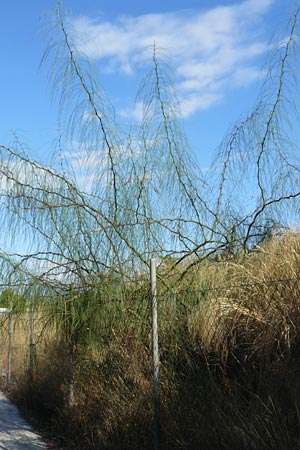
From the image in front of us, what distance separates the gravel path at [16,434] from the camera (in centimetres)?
729

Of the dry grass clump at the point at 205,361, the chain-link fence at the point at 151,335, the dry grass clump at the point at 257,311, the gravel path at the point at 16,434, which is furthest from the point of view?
the gravel path at the point at 16,434

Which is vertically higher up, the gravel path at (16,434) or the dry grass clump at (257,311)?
the dry grass clump at (257,311)

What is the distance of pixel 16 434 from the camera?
27.0 feet

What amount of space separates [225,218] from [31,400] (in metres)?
A: 5.96

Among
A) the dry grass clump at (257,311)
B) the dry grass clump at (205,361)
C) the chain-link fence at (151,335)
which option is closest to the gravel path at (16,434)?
the dry grass clump at (205,361)

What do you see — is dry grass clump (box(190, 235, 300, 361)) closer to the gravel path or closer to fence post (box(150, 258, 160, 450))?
fence post (box(150, 258, 160, 450))

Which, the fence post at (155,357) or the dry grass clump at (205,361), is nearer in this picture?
the dry grass clump at (205,361)

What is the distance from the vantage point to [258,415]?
13.3 feet

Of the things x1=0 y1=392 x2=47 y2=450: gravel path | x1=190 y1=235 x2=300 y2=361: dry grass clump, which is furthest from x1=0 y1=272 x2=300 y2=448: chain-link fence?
x1=0 y1=392 x2=47 y2=450: gravel path

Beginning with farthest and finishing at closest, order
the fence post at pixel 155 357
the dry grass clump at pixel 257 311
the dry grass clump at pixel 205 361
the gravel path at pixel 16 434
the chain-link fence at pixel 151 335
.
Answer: the gravel path at pixel 16 434 < the fence post at pixel 155 357 < the chain-link fence at pixel 151 335 < the dry grass clump at pixel 257 311 < the dry grass clump at pixel 205 361

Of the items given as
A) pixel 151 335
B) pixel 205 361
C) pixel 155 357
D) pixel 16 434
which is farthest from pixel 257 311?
pixel 16 434

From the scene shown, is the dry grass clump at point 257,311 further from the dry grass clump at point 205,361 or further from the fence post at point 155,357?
the fence post at point 155,357

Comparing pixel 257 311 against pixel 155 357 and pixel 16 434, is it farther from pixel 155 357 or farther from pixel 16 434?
pixel 16 434

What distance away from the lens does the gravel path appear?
7.29 meters
